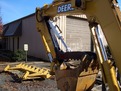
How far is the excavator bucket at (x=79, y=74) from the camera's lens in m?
4.71

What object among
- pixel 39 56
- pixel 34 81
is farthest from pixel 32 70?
pixel 39 56

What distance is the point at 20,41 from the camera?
81.5ft

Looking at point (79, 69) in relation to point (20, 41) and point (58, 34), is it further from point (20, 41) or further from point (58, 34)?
point (20, 41)

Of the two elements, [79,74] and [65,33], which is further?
[65,33]

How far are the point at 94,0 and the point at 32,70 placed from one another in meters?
7.07

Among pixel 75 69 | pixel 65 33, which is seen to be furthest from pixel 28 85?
pixel 65 33

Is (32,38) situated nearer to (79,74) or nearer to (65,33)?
(65,33)

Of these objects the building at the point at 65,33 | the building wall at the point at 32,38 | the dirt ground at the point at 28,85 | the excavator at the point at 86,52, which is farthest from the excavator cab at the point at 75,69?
the building wall at the point at 32,38

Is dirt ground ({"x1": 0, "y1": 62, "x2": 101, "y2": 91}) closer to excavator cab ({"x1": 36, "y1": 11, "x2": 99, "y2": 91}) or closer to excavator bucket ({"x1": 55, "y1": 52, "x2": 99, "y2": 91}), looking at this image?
excavator cab ({"x1": 36, "y1": 11, "x2": 99, "y2": 91})

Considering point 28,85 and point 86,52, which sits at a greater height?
point 86,52

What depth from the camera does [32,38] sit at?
71.3 feet

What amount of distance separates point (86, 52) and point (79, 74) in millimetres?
478

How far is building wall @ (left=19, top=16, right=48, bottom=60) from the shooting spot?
20.3 meters

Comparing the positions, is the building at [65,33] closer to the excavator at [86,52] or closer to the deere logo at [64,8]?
the excavator at [86,52]
